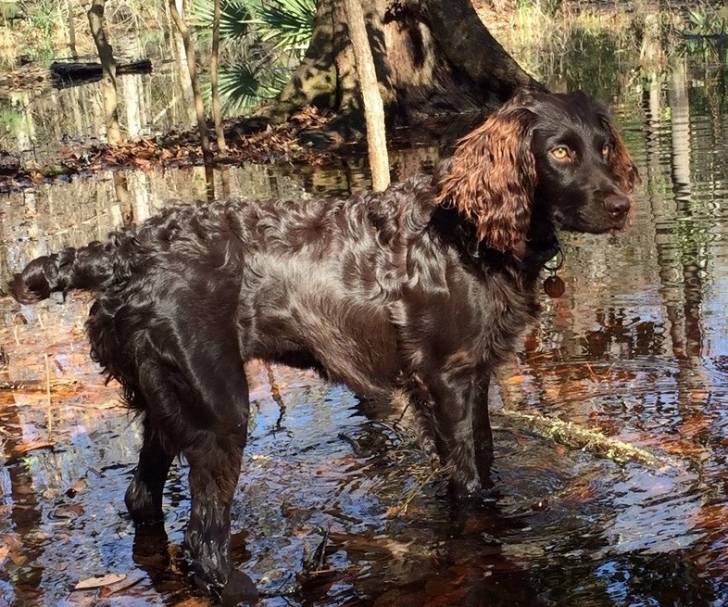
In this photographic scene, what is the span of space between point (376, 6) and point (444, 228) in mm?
14419

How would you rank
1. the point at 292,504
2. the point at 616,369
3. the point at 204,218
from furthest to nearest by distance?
the point at 616,369
the point at 292,504
the point at 204,218

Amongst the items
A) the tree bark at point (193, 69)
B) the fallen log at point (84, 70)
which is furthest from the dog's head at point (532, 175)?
the fallen log at point (84, 70)

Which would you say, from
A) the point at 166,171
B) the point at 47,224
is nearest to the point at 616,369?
the point at 47,224

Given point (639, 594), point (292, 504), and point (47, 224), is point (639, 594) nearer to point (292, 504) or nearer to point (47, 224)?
point (292, 504)

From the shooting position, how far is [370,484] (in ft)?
17.4

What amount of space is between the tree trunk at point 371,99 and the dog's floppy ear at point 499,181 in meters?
3.21

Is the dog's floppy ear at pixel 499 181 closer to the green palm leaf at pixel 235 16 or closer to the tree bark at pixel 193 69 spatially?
the tree bark at pixel 193 69

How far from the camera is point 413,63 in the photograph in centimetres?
1861

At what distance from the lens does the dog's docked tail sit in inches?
177

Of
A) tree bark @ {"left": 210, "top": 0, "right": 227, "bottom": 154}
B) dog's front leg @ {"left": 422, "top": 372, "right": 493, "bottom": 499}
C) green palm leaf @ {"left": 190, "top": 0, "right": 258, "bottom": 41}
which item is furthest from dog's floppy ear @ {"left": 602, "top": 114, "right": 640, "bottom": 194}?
green palm leaf @ {"left": 190, "top": 0, "right": 258, "bottom": 41}

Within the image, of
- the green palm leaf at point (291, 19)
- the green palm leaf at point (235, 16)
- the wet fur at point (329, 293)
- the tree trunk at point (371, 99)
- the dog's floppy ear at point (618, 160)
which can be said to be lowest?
the wet fur at point (329, 293)

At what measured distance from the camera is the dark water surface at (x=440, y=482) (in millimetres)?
4289

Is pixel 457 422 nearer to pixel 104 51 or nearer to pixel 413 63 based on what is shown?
pixel 104 51

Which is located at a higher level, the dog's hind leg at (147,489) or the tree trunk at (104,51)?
the tree trunk at (104,51)
